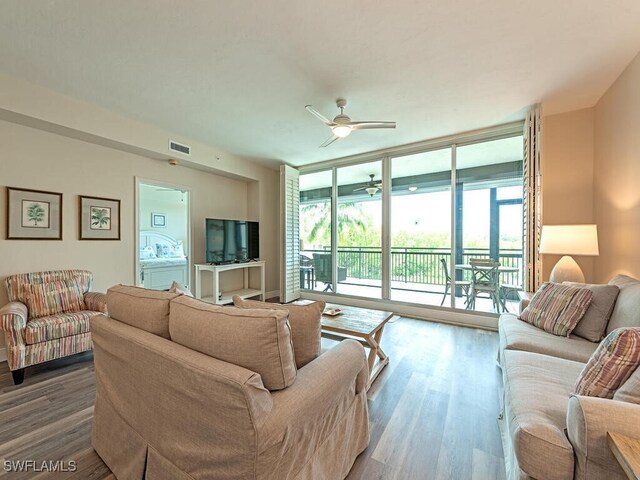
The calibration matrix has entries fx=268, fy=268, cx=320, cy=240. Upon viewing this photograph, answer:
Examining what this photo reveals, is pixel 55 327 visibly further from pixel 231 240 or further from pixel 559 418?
pixel 559 418

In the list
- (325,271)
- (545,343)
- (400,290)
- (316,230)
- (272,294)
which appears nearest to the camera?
(545,343)

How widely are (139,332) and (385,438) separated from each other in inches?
59.4

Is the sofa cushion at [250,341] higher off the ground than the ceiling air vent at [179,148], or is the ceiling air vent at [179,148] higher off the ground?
the ceiling air vent at [179,148]

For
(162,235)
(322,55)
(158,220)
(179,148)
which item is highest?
(322,55)

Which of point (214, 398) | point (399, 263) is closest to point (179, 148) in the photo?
point (214, 398)

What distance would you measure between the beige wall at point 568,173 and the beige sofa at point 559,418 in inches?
58.5

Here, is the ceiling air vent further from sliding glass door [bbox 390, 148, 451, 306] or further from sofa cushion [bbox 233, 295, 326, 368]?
sofa cushion [bbox 233, 295, 326, 368]

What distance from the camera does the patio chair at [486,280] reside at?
11.6 ft

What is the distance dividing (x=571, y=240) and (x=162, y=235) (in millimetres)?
7465

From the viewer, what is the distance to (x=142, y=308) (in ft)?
4.48

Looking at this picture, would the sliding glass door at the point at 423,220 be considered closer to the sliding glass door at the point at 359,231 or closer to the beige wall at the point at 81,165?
the sliding glass door at the point at 359,231

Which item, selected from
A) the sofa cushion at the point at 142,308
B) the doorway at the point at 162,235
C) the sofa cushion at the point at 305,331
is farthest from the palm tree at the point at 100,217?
the sofa cushion at the point at 305,331

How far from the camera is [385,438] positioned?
1623mm

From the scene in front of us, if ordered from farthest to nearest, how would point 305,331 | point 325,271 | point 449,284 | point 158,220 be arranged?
point 158,220, point 325,271, point 449,284, point 305,331
